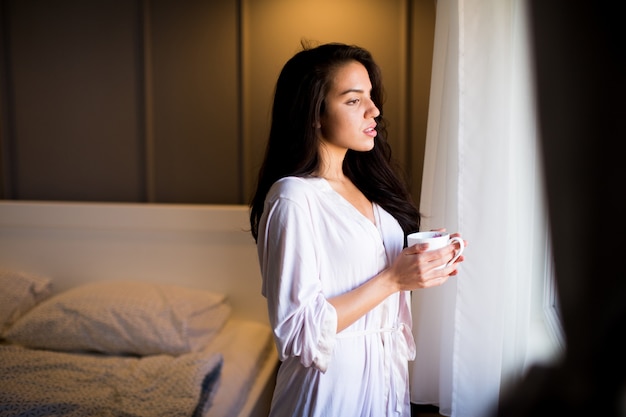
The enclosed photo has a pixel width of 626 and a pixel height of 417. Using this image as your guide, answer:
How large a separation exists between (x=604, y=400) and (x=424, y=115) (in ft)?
6.86

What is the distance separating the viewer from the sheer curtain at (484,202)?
3.98 feet

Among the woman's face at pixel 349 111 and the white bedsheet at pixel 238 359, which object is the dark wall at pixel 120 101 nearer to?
the white bedsheet at pixel 238 359

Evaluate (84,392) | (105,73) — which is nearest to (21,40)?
(105,73)

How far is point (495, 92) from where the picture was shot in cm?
125

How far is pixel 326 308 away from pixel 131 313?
118 cm

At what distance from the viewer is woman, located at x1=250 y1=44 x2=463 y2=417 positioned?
102cm

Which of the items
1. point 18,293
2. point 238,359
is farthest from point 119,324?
point 18,293

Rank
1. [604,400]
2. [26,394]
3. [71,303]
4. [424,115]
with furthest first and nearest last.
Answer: [424,115], [71,303], [26,394], [604,400]

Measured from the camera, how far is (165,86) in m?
2.37

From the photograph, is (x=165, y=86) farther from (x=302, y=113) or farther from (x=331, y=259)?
(x=331, y=259)

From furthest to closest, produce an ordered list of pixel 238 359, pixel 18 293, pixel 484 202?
pixel 18 293, pixel 238 359, pixel 484 202

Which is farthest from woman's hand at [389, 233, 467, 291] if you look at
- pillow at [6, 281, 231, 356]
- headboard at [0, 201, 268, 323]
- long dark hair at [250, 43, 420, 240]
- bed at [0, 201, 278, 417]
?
headboard at [0, 201, 268, 323]

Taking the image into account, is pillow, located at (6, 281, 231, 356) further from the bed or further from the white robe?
the white robe

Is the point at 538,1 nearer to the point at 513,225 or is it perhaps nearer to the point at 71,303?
the point at 513,225
